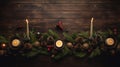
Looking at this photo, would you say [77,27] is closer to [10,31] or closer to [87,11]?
[87,11]

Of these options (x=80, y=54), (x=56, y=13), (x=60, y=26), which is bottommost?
(x=80, y=54)

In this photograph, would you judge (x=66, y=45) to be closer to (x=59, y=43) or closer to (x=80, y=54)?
(x=59, y=43)

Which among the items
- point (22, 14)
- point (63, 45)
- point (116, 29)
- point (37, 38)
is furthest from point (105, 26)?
point (22, 14)

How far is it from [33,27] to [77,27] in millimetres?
525

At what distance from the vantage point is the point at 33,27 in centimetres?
269

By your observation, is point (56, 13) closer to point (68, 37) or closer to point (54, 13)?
point (54, 13)

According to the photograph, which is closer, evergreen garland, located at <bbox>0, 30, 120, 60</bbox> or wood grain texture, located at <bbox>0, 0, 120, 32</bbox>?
evergreen garland, located at <bbox>0, 30, 120, 60</bbox>

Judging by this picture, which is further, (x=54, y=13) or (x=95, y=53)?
(x=54, y=13)

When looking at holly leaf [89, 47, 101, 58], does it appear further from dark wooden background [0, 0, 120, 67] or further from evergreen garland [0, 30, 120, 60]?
dark wooden background [0, 0, 120, 67]

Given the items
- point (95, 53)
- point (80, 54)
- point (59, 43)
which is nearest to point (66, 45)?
point (59, 43)

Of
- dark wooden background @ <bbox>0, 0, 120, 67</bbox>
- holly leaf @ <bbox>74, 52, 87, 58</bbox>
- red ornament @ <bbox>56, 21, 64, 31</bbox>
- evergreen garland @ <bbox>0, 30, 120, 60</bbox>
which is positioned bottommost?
holly leaf @ <bbox>74, 52, 87, 58</bbox>

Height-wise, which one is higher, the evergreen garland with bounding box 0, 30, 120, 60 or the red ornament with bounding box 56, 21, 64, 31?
the red ornament with bounding box 56, 21, 64, 31

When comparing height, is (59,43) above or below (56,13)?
below

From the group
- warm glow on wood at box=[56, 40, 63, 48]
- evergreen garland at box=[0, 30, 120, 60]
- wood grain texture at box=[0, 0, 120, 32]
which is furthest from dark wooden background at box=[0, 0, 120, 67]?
warm glow on wood at box=[56, 40, 63, 48]
